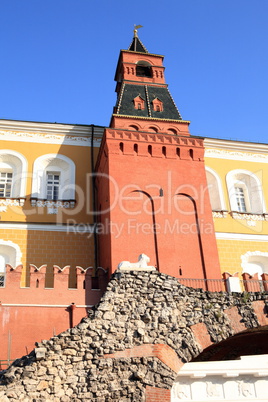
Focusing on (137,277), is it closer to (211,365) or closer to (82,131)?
(211,365)

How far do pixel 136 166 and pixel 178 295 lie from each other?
6.69 m

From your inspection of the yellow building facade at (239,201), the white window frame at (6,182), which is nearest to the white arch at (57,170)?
the white window frame at (6,182)

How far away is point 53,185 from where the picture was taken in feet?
65.3

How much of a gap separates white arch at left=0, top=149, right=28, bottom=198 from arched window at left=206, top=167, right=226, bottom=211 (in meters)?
8.68

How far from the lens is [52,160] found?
20.3 metres

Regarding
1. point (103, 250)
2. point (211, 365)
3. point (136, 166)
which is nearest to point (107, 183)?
point (136, 166)

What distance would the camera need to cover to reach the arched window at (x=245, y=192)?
21750 millimetres

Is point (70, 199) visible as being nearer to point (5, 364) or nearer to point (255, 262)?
point (5, 364)

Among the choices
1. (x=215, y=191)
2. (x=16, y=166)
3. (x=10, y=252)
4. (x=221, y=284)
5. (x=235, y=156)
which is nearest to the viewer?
(x=221, y=284)

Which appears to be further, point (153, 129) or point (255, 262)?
point (255, 262)

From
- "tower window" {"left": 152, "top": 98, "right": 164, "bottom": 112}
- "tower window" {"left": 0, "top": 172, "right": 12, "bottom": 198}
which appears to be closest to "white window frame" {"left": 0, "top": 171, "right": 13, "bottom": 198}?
"tower window" {"left": 0, "top": 172, "right": 12, "bottom": 198}

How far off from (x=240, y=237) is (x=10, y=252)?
9934mm

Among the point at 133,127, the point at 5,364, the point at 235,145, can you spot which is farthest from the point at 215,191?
the point at 5,364

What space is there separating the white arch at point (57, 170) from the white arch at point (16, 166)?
0.46m
